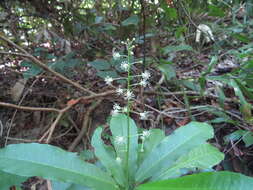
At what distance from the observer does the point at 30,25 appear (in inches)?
88.7

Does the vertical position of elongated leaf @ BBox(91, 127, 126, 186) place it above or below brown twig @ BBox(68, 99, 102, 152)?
below

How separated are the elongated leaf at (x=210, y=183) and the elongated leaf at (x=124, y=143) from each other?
282 mm

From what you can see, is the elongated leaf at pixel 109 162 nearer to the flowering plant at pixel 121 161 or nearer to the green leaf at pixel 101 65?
the flowering plant at pixel 121 161

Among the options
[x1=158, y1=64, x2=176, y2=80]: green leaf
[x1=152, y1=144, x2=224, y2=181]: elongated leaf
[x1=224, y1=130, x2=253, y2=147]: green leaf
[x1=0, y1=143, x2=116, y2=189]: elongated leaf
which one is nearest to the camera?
[x1=0, y1=143, x2=116, y2=189]: elongated leaf

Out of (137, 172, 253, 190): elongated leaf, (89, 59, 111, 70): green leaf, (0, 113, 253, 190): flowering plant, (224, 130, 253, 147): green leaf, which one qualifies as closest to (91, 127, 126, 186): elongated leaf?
(0, 113, 253, 190): flowering plant

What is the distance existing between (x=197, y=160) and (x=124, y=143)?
0.92 feet

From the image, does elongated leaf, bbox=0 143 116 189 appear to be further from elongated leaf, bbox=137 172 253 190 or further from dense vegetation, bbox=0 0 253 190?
elongated leaf, bbox=137 172 253 190

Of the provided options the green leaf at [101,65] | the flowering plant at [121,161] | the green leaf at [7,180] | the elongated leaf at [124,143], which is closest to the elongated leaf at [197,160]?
the flowering plant at [121,161]

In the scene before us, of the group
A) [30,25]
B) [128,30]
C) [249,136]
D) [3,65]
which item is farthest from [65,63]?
[249,136]

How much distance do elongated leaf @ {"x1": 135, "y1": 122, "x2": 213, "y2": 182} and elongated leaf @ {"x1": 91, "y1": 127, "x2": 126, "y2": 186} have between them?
0.06 meters

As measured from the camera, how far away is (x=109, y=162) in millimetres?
909

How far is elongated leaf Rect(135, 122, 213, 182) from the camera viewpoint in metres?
0.87

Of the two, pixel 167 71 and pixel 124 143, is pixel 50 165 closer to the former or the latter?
pixel 124 143

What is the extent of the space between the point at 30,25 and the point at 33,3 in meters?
0.50
